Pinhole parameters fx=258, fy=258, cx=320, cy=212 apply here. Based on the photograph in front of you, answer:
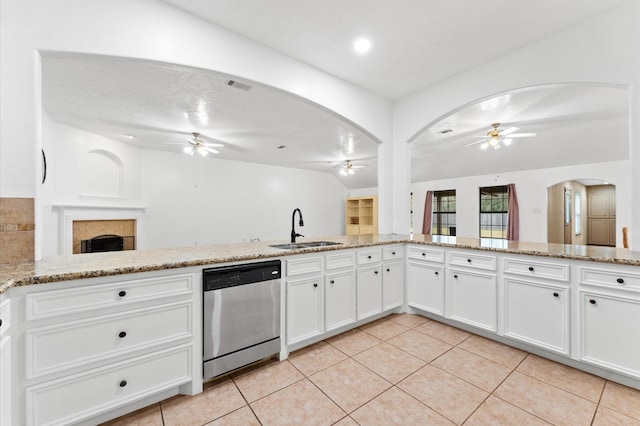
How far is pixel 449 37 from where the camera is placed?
2.48 metres

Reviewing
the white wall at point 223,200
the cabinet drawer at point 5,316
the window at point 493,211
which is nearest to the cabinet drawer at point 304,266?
the cabinet drawer at point 5,316

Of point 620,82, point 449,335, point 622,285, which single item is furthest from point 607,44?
point 449,335

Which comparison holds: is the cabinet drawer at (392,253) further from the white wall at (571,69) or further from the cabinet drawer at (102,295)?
the cabinet drawer at (102,295)

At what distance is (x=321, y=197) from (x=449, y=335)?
268 inches

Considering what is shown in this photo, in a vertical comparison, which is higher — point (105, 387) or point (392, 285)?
point (392, 285)

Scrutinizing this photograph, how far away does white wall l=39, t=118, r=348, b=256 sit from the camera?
428cm

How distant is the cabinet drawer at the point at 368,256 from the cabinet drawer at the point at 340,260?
10 centimetres

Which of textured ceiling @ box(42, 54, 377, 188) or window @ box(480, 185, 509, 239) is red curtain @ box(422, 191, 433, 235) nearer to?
window @ box(480, 185, 509, 239)

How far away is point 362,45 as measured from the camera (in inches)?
102

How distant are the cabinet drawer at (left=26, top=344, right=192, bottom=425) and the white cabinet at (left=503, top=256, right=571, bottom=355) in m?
2.71

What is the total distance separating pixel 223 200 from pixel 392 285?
5.39 m

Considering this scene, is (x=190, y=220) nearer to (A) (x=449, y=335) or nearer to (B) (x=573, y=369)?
Answer: (A) (x=449, y=335)

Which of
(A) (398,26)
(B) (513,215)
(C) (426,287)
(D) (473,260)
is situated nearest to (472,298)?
(D) (473,260)

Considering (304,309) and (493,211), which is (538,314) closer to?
(304,309)
